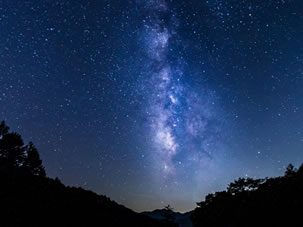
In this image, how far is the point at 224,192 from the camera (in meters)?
22.4

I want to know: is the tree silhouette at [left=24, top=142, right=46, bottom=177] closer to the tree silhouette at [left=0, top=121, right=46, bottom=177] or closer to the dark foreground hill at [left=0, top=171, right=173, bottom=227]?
the tree silhouette at [left=0, top=121, right=46, bottom=177]

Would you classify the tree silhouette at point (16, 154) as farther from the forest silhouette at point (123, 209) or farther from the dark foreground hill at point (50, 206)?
the dark foreground hill at point (50, 206)

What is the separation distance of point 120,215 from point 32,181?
10151 mm

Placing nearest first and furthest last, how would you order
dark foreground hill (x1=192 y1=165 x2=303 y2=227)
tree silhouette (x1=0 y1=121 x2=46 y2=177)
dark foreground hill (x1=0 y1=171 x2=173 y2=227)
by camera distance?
dark foreground hill (x1=192 y1=165 x2=303 y2=227), dark foreground hill (x1=0 y1=171 x2=173 y2=227), tree silhouette (x1=0 y1=121 x2=46 y2=177)

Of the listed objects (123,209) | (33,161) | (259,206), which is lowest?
(259,206)

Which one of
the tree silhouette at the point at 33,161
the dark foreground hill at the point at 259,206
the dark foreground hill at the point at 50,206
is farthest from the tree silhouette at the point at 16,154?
the dark foreground hill at the point at 259,206

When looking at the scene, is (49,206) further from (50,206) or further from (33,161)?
(33,161)

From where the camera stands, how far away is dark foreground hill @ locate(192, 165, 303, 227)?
500 inches

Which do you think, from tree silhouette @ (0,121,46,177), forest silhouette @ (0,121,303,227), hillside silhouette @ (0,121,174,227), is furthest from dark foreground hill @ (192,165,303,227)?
tree silhouette @ (0,121,46,177)

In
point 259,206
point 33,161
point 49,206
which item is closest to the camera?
point 259,206

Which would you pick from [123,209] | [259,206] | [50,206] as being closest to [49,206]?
[50,206]

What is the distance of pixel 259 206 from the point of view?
14.7m

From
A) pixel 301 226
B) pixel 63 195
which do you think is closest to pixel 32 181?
pixel 63 195

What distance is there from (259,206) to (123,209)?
1771 centimetres
